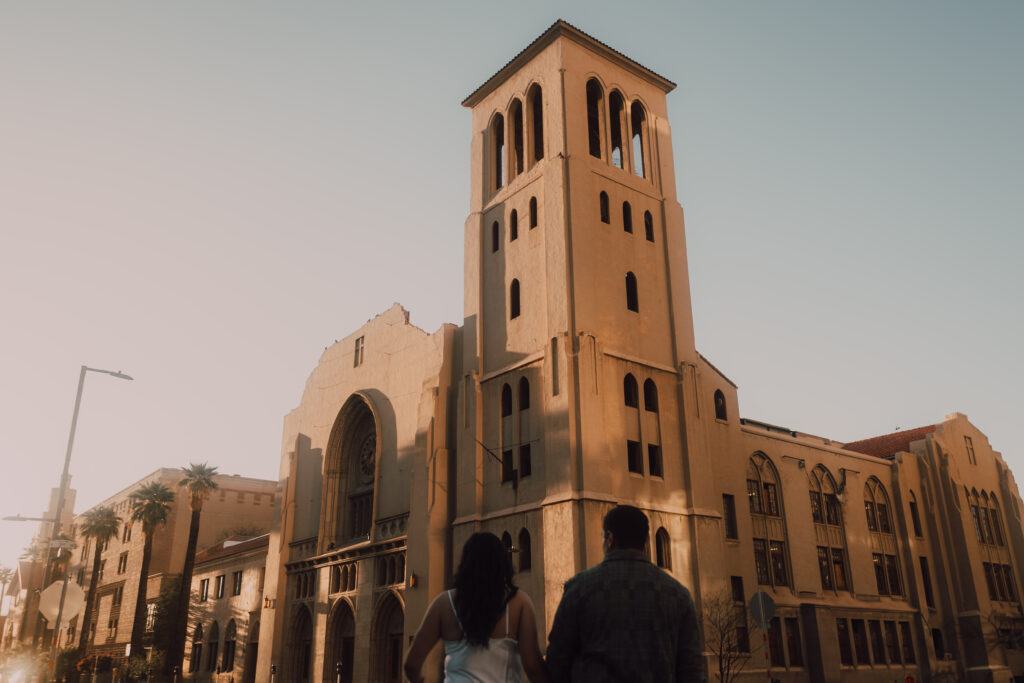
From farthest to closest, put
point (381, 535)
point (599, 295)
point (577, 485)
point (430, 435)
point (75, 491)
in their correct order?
point (75, 491), point (381, 535), point (430, 435), point (599, 295), point (577, 485)

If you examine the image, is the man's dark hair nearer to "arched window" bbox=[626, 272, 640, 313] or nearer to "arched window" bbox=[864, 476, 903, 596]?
"arched window" bbox=[626, 272, 640, 313]

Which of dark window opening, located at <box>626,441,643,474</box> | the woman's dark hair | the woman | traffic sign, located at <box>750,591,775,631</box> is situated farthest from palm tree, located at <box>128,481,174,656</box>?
the woman's dark hair

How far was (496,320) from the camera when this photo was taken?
3800cm

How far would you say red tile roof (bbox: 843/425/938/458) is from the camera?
5039 cm

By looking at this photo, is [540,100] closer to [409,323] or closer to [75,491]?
[409,323]

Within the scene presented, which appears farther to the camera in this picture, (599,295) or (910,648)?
(910,648)

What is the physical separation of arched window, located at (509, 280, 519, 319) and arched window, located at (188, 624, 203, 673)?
112ft

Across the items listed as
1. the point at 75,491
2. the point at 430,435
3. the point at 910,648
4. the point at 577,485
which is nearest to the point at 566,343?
the point at 577,485

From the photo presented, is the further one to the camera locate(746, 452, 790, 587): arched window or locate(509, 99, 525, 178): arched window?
locate(509, 99, 525, 178): arched window

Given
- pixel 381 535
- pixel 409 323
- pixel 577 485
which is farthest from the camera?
pixel 409 323

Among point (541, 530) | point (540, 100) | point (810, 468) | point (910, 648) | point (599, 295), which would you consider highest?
point (540, 100)

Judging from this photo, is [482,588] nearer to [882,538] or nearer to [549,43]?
[549,43]

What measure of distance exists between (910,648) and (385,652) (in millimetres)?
25789

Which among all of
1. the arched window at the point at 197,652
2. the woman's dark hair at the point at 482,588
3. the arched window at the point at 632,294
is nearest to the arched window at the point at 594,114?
the arched window at the point at 632,294
